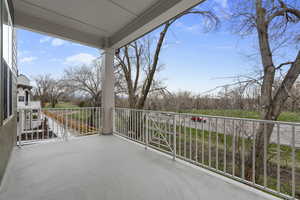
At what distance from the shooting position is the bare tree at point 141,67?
588 cm

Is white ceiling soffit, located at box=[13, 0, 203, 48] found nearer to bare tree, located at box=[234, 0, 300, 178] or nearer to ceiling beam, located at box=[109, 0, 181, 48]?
ceiling beam, located at box=[109, 0, 181, 48]

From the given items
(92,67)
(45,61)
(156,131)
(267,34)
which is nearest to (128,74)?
(92,67)

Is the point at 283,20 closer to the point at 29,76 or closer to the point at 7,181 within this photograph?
the point at 7,181

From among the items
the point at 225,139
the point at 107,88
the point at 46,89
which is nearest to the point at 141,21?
the point at 107,88

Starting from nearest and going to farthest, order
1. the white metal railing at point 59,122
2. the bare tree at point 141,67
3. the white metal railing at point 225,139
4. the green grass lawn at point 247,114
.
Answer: the white metal railing at point 225,139, the green grass lawn at point 247,114, the white metal railing at point 59,122, the bare tree at point 141,67

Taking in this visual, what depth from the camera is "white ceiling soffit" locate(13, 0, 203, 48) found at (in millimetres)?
2430

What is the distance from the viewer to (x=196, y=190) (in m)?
1.55

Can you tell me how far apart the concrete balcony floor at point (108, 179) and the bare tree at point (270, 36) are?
1.88 metres

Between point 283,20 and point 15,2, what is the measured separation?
16.7 feet

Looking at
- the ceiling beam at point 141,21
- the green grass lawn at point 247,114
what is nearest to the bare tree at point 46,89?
the ceiling beam at point 141,21

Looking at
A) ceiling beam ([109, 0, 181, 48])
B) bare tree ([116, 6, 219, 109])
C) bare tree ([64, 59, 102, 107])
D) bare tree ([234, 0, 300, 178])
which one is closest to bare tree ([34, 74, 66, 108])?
bare tree ([64, 59, 102, 107])

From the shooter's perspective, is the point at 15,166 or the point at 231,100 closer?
the point at 15,166

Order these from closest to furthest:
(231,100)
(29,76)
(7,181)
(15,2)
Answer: (7,181)
(15,2)
(231,100)
(29,76)

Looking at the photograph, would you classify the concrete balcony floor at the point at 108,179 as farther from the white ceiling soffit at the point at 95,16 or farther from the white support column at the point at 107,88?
the white ceiling soffit at the point at 95,16
